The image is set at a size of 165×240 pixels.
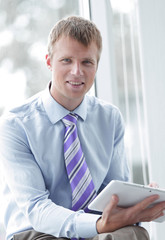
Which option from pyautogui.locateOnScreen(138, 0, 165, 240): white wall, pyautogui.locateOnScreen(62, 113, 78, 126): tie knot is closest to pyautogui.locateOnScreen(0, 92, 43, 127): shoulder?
pyautogui.locateOnScreen(62, 113, 78, 126): tie knot

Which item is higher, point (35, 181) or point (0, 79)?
point (0, 79)

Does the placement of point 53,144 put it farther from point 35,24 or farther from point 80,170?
point 35,24

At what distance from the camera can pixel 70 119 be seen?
1.70 metres

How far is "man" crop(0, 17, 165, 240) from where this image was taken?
1.54 metres

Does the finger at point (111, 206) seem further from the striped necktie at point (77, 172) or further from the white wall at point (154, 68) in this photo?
the white wall at point (154, 68)

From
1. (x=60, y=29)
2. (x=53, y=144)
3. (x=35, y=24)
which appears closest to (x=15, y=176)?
(x=53, y=144)

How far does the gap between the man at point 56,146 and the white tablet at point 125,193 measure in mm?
199

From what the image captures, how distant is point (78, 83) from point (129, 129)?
1.02m

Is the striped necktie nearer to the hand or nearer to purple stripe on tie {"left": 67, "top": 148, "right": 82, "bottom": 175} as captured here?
purple stripe on tie {"left": 67, "top": 148, "right": 82, "bottom": 175}

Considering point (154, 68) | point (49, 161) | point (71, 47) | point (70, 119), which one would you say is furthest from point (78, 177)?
point (154, 68)

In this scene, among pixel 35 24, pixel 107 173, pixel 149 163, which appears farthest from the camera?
pixel 149 163

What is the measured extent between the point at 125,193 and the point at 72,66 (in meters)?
0.59

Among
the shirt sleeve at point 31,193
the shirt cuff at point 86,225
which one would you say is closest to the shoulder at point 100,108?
the shirt sleeve at point 31,193

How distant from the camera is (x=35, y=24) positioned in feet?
7.26
